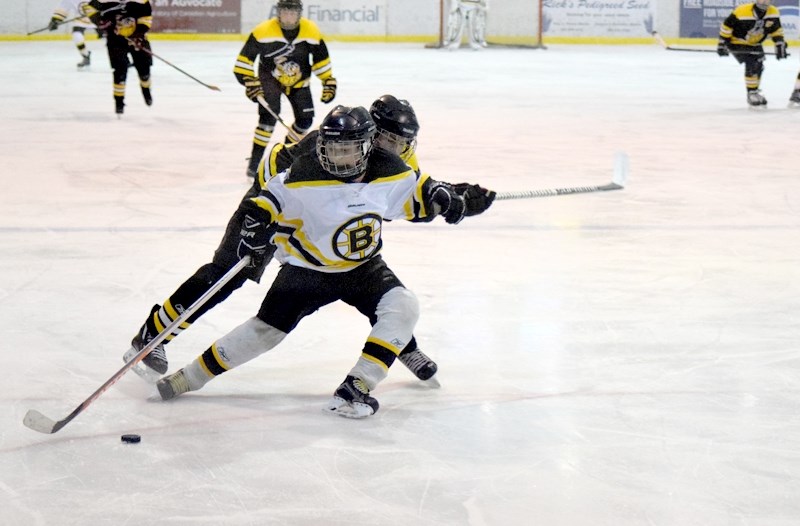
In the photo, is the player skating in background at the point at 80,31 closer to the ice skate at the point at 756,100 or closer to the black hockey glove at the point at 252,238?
the ice skate at the point at 756,100

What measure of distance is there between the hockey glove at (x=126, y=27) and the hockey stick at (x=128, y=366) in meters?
6.21

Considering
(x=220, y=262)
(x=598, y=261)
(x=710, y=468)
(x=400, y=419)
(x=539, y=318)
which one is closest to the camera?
(x=710, y=468)

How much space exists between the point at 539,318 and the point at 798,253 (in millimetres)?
1497

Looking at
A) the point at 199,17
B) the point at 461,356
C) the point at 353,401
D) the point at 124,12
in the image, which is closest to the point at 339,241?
the point at 353,401

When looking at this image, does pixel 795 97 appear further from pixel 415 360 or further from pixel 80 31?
pixel 415 360

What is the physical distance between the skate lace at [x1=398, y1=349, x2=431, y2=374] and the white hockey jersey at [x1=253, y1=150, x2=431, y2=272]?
305 millimetres

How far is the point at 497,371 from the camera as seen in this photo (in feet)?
10.8

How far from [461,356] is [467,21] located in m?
13.7

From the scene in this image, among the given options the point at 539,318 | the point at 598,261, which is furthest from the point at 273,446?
the point at 598,261

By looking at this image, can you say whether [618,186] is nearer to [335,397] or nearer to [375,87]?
[335,397]

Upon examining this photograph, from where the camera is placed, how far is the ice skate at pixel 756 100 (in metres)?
10.1

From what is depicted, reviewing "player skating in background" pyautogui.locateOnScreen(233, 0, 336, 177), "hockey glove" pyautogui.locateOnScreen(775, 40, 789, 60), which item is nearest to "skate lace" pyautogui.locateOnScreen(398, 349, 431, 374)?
"player skating in background" pyautogui.locateOnScreen(233, 0, 336, 177)

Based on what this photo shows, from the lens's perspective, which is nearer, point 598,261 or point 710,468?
point 710,468

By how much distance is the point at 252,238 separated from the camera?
2855 mm
